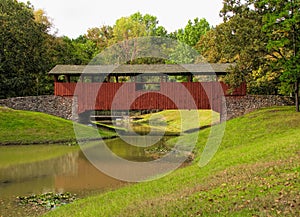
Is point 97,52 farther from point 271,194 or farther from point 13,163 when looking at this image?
point 271,194

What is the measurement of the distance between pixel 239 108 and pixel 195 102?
3.95m

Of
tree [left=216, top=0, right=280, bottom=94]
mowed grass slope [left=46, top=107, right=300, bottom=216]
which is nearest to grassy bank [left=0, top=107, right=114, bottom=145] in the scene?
tree [left=216, top=0, right=280, bottom=94]

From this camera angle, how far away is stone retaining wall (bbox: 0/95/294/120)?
35.2 metres

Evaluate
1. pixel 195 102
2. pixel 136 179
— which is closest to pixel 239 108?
pixel 195 102

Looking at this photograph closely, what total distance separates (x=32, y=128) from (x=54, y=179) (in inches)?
604

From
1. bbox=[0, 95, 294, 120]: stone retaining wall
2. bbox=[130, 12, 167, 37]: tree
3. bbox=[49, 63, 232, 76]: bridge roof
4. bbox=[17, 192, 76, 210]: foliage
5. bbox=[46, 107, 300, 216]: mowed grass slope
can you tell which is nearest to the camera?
bbox=[46, 107, 300, 216]: mowed grass slope

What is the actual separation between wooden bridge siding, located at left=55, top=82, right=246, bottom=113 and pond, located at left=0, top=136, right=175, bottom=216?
40.4 feet

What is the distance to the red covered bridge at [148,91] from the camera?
35.4m

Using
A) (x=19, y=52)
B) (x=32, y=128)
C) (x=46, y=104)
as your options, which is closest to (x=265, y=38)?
(x=32, y=128)

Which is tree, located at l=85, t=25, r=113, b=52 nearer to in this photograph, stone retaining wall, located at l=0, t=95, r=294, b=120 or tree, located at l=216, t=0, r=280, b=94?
stone retaining wall, located at l=0, t=95, r=294, b=120

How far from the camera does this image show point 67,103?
125ft

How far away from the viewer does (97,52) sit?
68.3m

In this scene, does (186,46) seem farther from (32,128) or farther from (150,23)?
(32,128)

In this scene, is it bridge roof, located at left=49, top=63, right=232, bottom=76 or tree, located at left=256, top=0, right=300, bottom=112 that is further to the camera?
bridge roof, located at left=49, top=63, right=232, bottom=76
